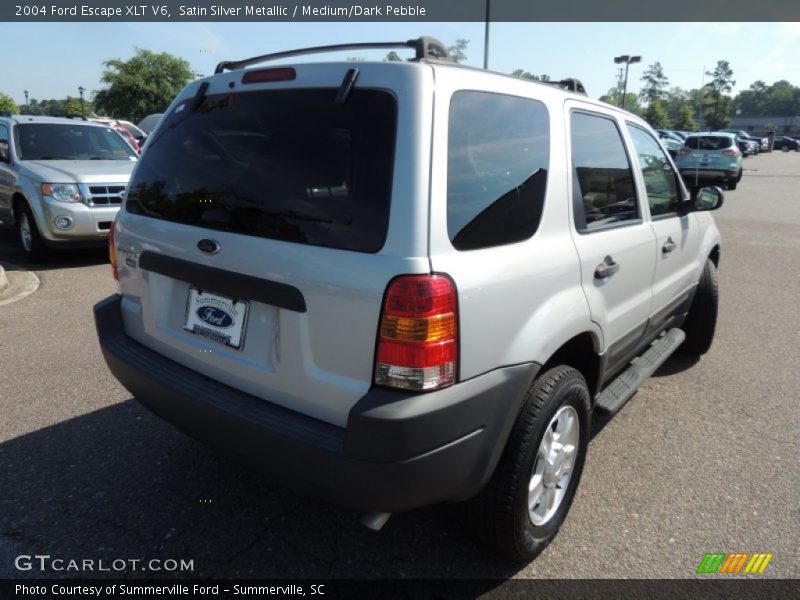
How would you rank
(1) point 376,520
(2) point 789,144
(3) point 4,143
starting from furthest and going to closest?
(2) point 789,144, (3) point 4,143, (1) point 376,520

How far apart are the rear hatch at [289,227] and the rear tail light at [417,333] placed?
0.04m

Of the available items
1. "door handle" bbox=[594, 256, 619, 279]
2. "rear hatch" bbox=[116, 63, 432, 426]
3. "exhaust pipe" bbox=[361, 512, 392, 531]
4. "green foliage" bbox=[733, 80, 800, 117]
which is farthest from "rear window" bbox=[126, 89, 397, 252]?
"green foliage" bbox=[733, 80, 800, 117]

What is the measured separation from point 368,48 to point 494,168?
0.77m

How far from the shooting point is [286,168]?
203 centimetres

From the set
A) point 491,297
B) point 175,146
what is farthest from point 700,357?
point 175,146

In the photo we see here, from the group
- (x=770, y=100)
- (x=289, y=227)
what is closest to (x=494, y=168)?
(x=289, y=227)

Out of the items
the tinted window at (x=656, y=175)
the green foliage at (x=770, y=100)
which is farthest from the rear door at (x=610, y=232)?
the green foliage at (x=770, y=100)

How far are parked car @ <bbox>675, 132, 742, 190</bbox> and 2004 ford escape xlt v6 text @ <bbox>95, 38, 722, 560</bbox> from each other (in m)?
19.7

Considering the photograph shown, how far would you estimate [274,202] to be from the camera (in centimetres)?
202

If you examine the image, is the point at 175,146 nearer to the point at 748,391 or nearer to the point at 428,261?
the point at 428,261

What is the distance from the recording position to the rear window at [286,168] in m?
1.84

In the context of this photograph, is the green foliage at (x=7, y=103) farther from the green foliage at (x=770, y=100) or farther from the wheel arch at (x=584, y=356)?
the green foliage at (x=770, y=100)

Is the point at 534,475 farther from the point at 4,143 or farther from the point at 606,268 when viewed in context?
the point at 4,143

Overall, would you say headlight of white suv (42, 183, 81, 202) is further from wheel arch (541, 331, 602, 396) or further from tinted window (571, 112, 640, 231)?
wheel arch (541, 331, 602, 396)
